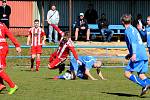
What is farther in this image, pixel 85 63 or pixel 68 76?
pixel 68 76

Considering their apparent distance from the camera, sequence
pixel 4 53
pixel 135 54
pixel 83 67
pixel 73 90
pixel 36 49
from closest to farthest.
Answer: pixel 135 54 < pixel 4 53 < pixel 73 90 < pixel 83 67 < pixel 36 49

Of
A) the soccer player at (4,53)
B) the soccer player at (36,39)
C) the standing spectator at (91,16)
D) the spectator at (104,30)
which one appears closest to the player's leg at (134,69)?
the soccer player at (4,53)

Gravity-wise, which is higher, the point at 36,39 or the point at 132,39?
the point at 132,39

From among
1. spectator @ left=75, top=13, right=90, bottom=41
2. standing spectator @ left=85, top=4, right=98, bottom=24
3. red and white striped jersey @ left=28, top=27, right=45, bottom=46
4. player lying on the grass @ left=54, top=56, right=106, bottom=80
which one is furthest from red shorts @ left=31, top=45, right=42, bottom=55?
standing spectator @ left=85, top=4, right=98, bottom=24

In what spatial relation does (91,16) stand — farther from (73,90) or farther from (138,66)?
(138,66)

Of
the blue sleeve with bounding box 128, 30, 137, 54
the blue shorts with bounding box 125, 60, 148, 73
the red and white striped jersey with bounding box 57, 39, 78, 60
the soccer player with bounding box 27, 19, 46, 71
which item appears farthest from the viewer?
the soccer player with bounding box 27, 19, 46, 71

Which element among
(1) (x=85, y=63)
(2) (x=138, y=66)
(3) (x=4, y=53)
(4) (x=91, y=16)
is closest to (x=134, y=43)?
(2) (x=138, y=66)

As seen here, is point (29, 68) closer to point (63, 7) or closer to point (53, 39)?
point (53, 39)

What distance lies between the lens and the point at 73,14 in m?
37.2

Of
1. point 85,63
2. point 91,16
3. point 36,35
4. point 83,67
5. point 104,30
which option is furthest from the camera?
point 91,16

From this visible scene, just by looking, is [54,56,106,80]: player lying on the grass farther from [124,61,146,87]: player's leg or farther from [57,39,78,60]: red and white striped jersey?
[124,61,146,87]: player's leg

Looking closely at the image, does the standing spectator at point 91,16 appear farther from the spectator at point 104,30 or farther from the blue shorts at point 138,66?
the blue shorts at point 138,66

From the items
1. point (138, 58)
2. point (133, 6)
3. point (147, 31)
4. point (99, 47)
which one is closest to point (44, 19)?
point (133, 6)

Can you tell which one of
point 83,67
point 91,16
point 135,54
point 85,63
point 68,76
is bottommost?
point 68,76
